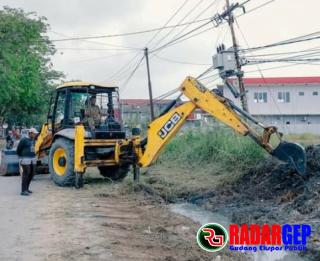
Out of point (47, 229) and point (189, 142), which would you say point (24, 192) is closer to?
point (47, 229)

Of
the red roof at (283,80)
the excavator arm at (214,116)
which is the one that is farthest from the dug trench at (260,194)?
the red roof at (283,80)

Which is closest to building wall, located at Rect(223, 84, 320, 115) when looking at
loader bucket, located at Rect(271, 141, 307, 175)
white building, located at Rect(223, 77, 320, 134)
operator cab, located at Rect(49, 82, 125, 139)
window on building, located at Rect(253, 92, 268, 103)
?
A: white building, located at Rect(223, 77, 320, 134)

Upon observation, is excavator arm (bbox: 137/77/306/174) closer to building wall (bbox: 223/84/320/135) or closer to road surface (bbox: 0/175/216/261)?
road surface (bbox: 0/175/216/261)

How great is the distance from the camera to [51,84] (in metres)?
42.9

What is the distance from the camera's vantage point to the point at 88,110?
14.0 m

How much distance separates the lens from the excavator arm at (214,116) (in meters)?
9.88

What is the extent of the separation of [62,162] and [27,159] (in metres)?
1.63

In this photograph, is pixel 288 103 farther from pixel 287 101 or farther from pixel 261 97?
pixel 261 97

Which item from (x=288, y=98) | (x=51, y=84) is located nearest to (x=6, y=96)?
(x=51, y=84)

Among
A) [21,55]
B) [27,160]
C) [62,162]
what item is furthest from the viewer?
[21,55]

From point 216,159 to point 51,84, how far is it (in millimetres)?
28373

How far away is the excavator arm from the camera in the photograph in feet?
32.4

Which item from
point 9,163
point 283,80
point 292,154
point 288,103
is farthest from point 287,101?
point 292,154

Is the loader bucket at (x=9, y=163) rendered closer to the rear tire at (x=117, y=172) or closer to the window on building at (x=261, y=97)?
the rear tire at (x=117, y=172)
